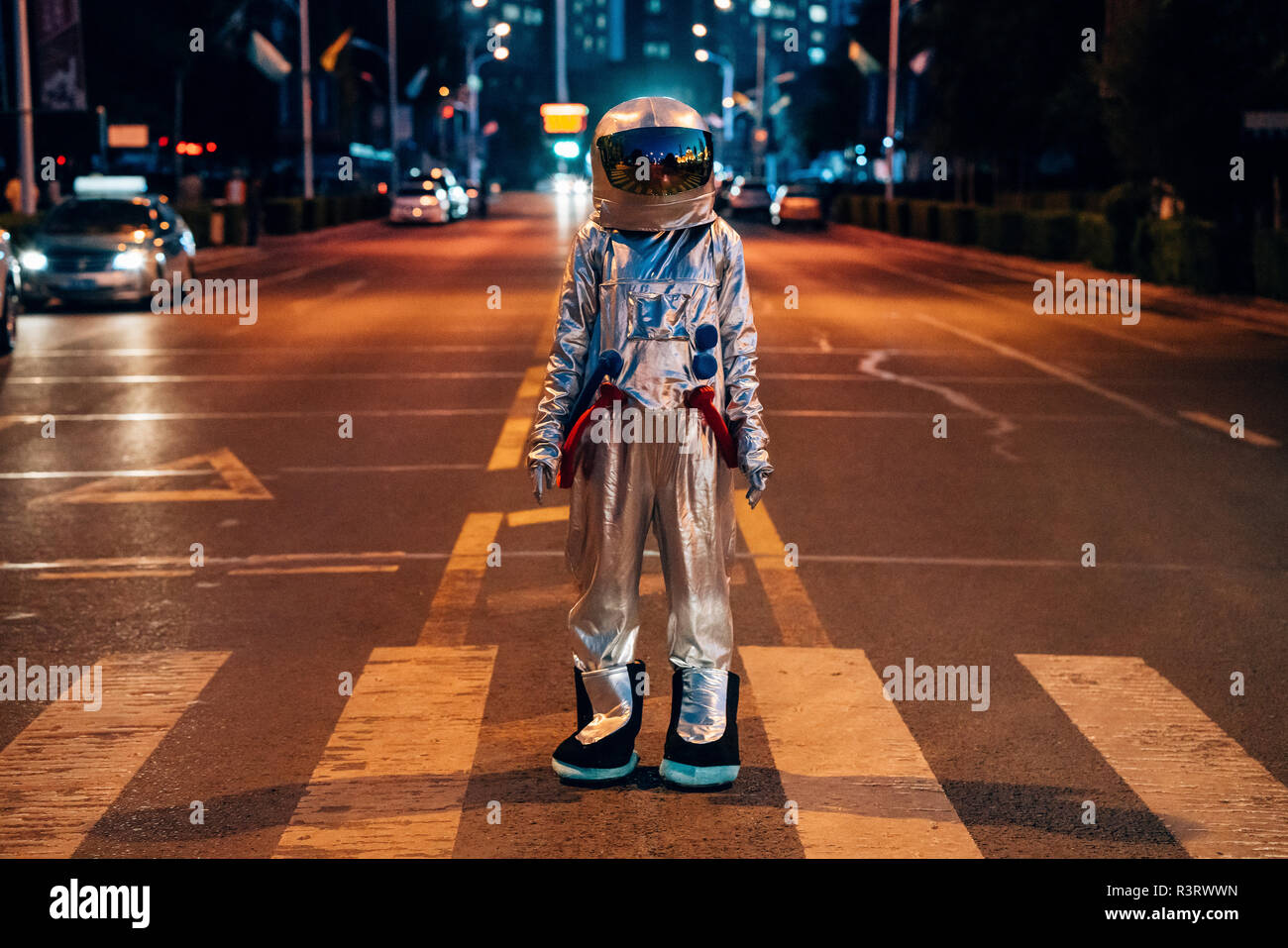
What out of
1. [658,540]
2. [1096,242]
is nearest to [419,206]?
[1096,242]

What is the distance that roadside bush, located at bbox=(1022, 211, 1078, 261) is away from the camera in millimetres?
34969

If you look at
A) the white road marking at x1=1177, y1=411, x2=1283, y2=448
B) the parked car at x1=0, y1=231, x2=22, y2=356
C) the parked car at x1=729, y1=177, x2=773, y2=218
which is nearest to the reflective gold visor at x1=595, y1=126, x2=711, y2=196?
the white road marking at x1=1177, y1=411, x2=1283, y2=448

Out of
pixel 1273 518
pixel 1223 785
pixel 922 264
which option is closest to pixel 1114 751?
pixel 1223 785

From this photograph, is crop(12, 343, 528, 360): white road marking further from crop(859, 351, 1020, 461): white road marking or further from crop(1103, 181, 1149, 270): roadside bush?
crop(1103, 181, 1149, 270): roadside bush

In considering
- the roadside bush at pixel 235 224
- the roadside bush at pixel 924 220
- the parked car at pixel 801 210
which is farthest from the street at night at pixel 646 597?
the parked car at pixel 801 210

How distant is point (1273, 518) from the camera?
9.27 meters

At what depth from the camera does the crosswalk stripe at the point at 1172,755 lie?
4582mm

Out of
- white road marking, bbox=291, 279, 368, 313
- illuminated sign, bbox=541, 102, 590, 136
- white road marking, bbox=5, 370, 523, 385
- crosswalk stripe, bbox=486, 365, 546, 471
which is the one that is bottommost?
crosswalk stripe, bbox=486, 365, 546, 471

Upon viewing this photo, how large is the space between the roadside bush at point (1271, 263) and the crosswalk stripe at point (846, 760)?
19.2 metres

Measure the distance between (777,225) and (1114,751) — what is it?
56224mm

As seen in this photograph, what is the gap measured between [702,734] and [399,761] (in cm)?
94

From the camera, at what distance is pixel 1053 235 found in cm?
3531

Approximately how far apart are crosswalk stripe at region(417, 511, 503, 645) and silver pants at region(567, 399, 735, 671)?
1.76 metres

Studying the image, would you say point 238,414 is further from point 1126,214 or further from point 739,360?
point 1126,214
